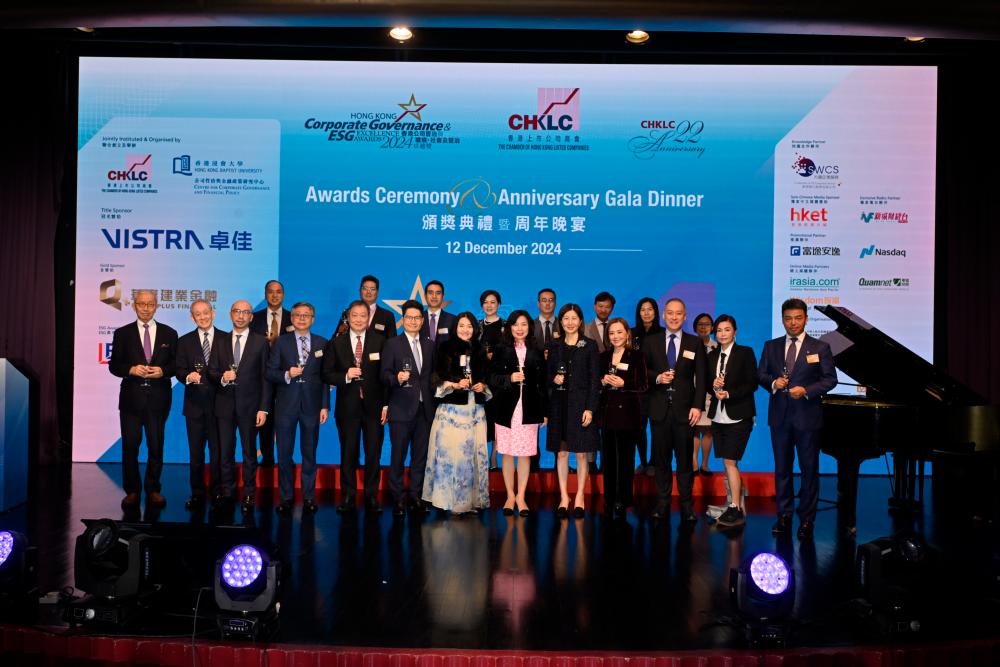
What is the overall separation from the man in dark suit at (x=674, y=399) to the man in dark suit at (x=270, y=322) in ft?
9.37

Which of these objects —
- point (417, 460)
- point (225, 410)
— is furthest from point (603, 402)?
point (225, 410)

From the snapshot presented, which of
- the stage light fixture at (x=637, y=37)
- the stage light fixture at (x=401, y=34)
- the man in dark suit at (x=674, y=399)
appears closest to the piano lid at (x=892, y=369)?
the man in dark suit at (x=674, y=399)

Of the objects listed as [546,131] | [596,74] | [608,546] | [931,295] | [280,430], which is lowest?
[608,546]

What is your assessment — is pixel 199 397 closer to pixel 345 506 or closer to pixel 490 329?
pixel 345 506

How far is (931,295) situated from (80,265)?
8.27m

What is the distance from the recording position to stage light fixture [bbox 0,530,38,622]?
392 cm

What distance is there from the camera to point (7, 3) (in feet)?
18.1

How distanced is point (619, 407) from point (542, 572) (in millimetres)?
1673

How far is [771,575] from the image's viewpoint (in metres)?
3.69

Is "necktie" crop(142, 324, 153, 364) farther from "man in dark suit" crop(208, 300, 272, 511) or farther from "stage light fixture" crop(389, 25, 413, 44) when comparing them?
"stage light fixture" crop(389, 25, 413, 44)

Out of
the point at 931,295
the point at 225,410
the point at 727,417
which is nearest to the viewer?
the point at 727,417

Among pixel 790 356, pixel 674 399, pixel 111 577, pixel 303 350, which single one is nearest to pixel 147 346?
pixel 303 350

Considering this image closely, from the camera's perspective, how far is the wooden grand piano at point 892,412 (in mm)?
5816

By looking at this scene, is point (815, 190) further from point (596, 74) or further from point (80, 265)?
point (80, 265)
